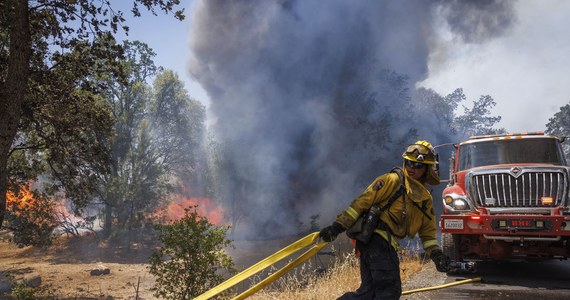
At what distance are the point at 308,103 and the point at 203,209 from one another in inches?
554

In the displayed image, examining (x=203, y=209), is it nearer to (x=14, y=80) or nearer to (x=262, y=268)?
(x=14, y=80)

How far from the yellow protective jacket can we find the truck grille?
12.1ft

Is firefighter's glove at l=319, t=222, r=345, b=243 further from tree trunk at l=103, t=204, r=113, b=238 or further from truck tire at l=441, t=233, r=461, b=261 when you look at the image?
tree trunk at l=103, t=204, r=113, b=238

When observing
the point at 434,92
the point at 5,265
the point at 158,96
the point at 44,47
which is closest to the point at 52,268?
the point at 5,265

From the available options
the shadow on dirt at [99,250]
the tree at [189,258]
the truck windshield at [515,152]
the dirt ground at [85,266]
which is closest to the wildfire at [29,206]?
the dirt ground at [85,266]

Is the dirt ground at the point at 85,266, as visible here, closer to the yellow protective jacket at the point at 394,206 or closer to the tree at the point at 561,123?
the yellow protective jacket at the point at 394,206

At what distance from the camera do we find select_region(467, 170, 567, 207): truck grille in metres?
6.34

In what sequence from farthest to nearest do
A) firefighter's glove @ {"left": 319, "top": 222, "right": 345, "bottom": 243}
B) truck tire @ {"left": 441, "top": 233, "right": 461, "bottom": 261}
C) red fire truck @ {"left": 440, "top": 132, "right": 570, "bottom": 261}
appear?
truck tire @ {"left": 441, "top": 233, "right": 461, "bottom": 261}, red fire truck @ {"left": 440, "top": 132, "right": 570, "bottom": 261}, firefighter's glove @ {"left": 319, "top": 222, "right": 345, "bottom": 243}

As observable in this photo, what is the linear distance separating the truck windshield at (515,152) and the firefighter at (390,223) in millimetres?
4447

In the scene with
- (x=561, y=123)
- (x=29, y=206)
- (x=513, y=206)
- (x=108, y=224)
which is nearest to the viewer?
(x=513, y=206)

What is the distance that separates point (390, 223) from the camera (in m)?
3.37

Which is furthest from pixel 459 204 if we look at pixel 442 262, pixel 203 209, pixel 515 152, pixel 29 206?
pixel 203 209

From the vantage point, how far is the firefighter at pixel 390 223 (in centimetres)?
330

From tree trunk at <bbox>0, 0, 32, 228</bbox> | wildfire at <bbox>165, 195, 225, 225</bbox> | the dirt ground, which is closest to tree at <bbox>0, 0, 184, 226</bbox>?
tree trunk at <bbox>0, 0, 32, 228</bbox>
